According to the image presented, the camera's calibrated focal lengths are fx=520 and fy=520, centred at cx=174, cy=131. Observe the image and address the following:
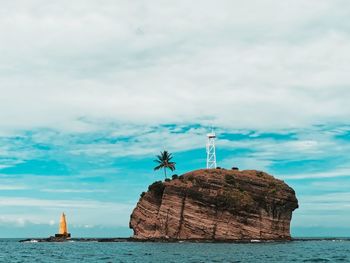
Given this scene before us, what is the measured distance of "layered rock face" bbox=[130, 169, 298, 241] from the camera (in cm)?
11356

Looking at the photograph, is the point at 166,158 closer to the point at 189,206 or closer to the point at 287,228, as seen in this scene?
the point at 189,206

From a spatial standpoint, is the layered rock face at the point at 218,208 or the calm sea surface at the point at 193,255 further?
the layered rock face at the point at 218,208

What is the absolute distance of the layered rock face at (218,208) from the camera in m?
114

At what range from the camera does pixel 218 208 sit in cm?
11375

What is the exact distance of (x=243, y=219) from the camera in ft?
374

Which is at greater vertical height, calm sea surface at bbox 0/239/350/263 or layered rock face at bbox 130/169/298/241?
layered rock face at bbox 130/169/298/241

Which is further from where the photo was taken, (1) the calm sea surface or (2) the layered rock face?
(2) the layered rock face

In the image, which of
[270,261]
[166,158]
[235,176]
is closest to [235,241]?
[235,176]

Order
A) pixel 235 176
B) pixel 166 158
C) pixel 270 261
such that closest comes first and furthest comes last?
pixel 270 261, pixel 235 176, pixel 166 158

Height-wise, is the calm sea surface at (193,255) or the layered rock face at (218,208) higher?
the layered rock face at (218,208)

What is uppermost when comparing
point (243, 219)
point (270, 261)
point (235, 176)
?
point (235, 176)

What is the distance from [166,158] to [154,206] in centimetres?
2053

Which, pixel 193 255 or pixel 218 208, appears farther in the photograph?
pixel 218 208

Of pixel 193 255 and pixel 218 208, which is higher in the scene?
pixel 218 208
